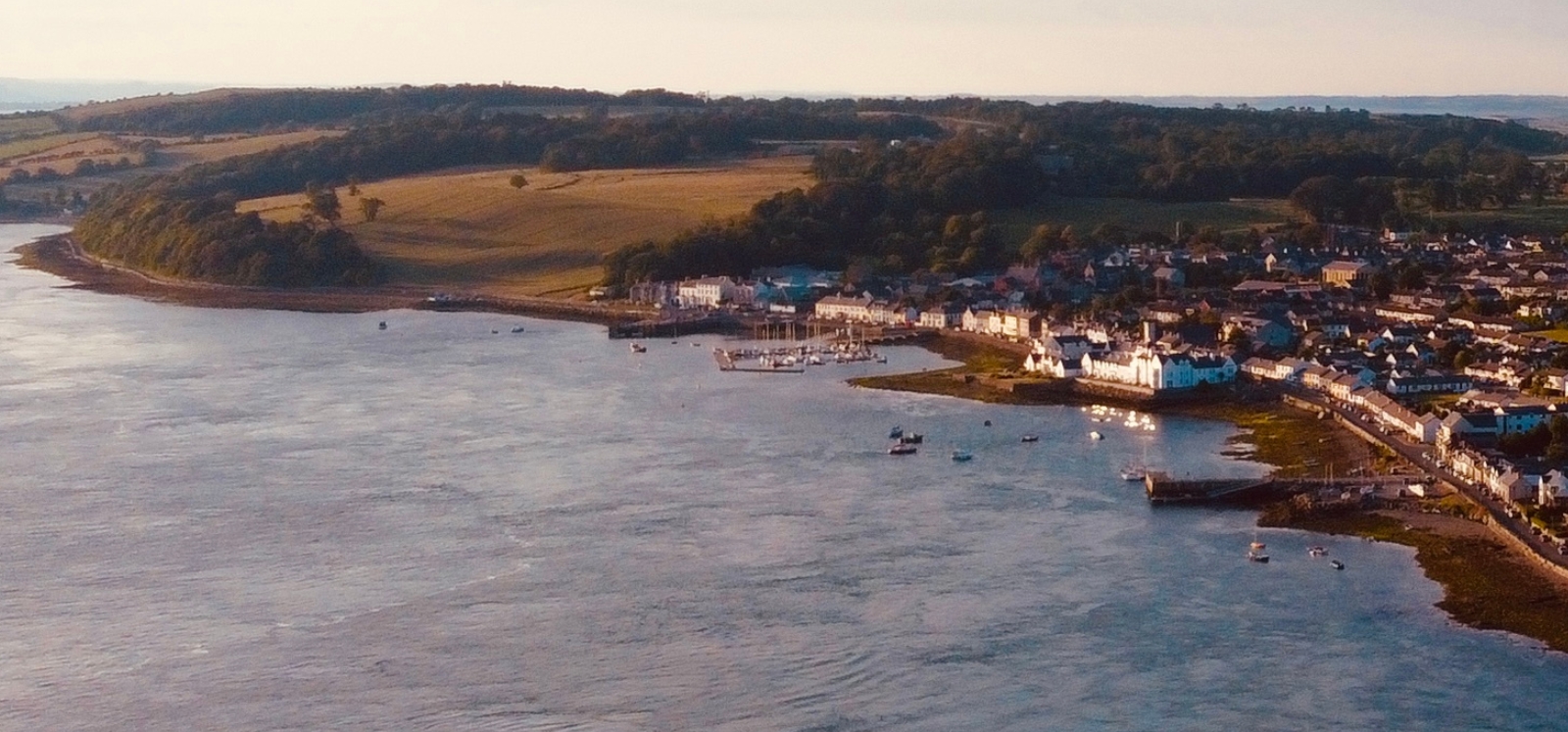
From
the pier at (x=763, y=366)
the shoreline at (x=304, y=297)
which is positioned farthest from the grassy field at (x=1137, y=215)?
the pier at (x=763, y=366)

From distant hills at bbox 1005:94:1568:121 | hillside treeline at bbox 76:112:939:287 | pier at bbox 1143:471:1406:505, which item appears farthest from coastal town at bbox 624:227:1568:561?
distant hills at bbox 1005:94:1568:121

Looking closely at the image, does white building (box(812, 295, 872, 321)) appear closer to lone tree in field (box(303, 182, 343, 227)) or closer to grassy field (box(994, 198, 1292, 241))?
grassy field (box(994, 198, 1292, 241))

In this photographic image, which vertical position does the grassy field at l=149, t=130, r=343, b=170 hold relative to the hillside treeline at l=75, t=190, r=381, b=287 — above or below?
above

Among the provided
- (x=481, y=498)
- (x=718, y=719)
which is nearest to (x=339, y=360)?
(x=481, y=498)

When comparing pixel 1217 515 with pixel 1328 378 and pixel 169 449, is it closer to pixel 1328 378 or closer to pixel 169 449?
pixel 1328 378

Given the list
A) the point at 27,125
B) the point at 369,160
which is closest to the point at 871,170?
the point at 369,160

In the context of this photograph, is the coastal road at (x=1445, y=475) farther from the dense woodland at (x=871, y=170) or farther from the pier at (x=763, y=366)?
the dense woodland at (x=871, y=170)

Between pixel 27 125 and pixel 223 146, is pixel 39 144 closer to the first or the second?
pixel 27 125
